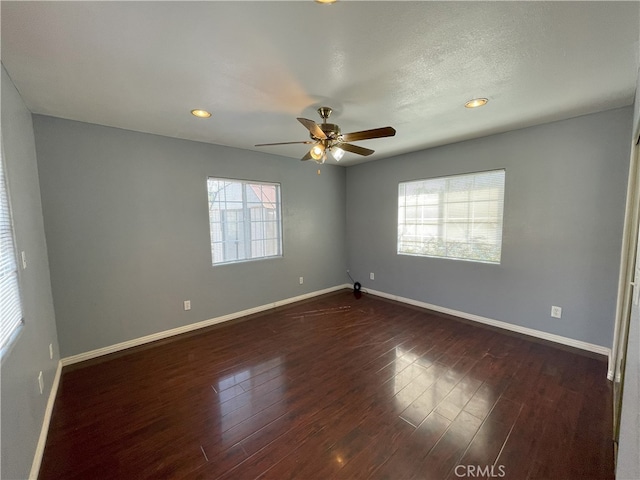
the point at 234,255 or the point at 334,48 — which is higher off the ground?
the point at 334,48

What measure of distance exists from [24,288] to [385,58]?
110 inches

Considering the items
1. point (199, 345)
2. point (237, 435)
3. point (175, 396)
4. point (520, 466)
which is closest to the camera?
point (520, 466)

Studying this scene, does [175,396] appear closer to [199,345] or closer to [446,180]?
[199,345]

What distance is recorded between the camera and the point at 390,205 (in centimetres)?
445

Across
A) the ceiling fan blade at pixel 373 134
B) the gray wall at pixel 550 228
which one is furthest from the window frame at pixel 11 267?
the gray wall at pixel 550 228

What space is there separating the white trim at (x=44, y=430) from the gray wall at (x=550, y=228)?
4209 mm

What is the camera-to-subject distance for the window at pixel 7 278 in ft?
4.33

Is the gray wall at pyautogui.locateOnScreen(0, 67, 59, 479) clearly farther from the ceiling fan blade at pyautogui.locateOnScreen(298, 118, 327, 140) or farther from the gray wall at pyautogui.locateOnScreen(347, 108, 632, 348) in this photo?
the gray wall at pyautogui.locateOnScreen(347, 108, 632, 348)

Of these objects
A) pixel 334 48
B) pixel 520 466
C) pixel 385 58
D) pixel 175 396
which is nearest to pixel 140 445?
pixel 175 396

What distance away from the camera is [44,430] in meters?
1.73

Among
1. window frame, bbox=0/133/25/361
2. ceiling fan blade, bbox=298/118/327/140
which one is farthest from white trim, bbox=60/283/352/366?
ceiling fan blade, bbox=298/118/327/140

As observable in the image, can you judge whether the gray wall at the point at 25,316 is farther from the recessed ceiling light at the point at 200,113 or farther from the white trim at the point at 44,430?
the recessed ceiling light at the point at 200,113

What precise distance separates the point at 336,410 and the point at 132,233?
9.21 feet

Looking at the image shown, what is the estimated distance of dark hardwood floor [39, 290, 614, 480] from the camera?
1.53 meters
